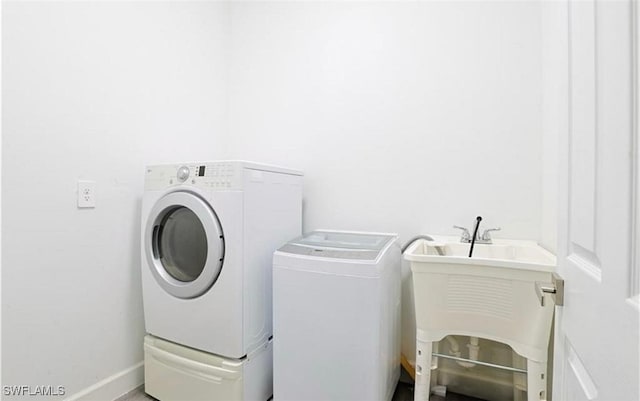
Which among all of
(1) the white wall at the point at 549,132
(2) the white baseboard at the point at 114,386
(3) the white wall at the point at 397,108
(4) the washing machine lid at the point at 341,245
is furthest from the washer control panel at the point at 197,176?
(1) the white wall at the point at 549,132

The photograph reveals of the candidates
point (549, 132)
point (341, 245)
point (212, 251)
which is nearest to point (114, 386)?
point (212, 251)

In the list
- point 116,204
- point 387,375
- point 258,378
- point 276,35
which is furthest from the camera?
point 276,35

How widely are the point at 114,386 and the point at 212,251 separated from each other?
0.95 m

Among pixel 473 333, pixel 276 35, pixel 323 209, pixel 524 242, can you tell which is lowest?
pixel 473 333

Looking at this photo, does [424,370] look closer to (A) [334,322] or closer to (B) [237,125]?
(A) [334,322]

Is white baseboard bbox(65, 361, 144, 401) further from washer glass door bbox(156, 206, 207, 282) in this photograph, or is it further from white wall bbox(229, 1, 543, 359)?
white wall bbox(229, 1, 543, 359)

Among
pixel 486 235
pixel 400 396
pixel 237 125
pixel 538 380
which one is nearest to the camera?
pixel 538 380

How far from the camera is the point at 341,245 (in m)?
1.40

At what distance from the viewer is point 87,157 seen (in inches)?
55.4

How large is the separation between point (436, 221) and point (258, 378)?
1222mm

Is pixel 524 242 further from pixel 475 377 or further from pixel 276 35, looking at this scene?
pixel 276 35

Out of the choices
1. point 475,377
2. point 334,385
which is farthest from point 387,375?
point 475,377

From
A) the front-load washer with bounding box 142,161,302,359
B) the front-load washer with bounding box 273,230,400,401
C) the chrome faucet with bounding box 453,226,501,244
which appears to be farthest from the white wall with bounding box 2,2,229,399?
the chrome faucet with bounding box 453,226,501,244

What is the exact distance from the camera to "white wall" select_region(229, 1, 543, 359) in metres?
1.51
